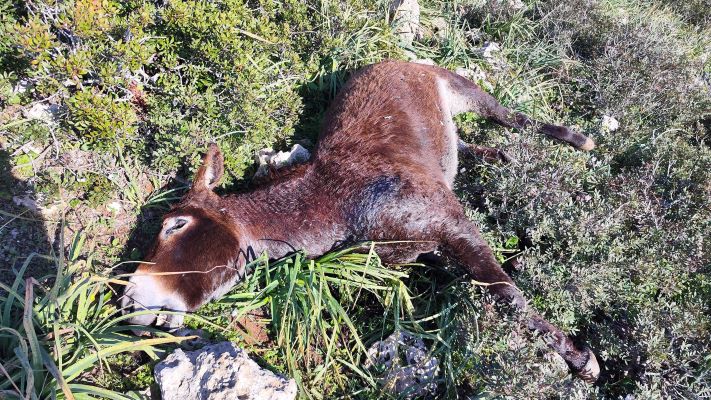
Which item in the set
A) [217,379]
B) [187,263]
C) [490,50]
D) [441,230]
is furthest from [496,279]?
[490,50]

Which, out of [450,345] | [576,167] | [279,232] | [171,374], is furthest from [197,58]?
[576,167]

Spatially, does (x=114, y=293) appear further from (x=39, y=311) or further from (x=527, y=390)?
(x=527, y=390)

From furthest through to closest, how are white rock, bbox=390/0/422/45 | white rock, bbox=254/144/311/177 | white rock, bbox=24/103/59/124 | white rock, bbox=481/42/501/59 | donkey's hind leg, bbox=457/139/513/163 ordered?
1. white rock, bbox=481/42/501/59
2. white rock, bbox=390/0/422/45
3. donkey's hind leg, bbox=457/139/513/163
4. white rock, bbox=254/144/311/177
5. white rock, bbox=24/103/59/124

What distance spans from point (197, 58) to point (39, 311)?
2284 mm

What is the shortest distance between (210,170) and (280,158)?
738 mm

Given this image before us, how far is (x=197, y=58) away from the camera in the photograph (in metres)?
4.14

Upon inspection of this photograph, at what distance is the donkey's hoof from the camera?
3102 millimetres

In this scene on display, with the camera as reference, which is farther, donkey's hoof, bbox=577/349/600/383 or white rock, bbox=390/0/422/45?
white rock, bbox=390/0/422/45

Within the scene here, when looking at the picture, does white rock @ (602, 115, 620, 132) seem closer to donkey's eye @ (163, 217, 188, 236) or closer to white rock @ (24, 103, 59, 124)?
donkey's eye @ (163, 217, 188, 236)

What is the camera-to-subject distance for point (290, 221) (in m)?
3.53

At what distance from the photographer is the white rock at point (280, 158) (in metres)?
4.23

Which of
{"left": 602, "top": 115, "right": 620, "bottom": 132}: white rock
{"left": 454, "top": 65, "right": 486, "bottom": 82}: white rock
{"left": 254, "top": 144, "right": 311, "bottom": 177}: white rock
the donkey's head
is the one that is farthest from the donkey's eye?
{"left": 602, "top": 115, "right": 620, "bottom": 132}: white rock

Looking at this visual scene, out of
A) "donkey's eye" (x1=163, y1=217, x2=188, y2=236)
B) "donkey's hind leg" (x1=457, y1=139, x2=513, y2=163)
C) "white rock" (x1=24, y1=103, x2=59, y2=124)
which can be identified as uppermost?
"white rock" (x1=24, y1=103, x2=59, y2=124)

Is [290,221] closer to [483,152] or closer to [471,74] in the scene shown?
[483,152]
